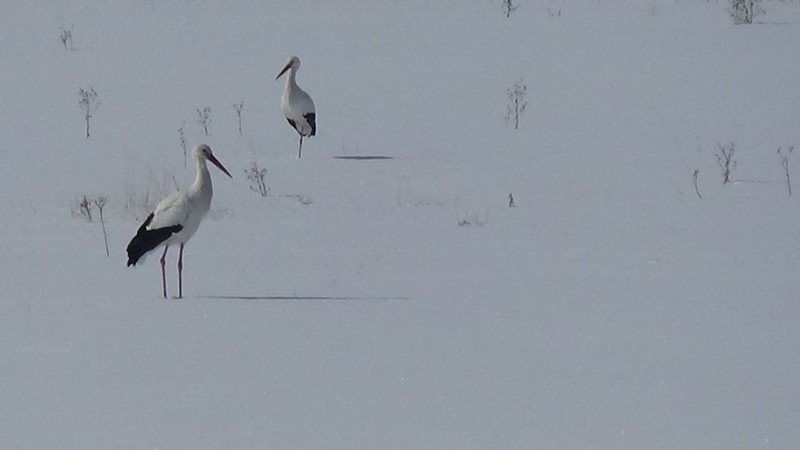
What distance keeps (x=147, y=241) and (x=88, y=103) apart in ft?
24.6

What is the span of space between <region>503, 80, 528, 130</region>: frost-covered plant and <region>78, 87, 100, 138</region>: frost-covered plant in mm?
4378

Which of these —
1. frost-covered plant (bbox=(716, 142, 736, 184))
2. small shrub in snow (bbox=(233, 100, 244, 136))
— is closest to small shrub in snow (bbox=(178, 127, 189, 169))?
small shrub in snow (bbox=(233, 100, 244, 136))

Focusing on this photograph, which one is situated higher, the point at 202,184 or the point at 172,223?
the point at 202,184

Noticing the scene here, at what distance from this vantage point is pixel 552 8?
23984 mm

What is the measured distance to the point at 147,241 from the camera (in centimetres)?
955

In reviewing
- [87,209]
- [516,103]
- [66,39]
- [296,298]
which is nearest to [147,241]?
[296,298]

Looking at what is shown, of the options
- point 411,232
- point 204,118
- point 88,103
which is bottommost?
point 411,232

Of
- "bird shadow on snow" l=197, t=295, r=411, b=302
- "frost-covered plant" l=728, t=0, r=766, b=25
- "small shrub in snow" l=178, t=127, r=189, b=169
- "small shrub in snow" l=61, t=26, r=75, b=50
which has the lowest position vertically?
"bird shadow on snow" l=197, t=295, r=411, b=302

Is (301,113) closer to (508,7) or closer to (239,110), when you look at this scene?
(239,110)

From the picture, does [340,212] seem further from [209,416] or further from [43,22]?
[43,22]

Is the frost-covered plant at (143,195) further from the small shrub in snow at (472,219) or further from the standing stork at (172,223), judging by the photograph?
the standing stork at (172,223)

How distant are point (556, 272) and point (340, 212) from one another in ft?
9.90

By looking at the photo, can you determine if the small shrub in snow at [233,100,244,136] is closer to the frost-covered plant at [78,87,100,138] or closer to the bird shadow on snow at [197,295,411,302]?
the frost-covered plant at [78,87,100,138]

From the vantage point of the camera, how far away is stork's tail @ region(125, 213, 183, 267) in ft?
31.2
